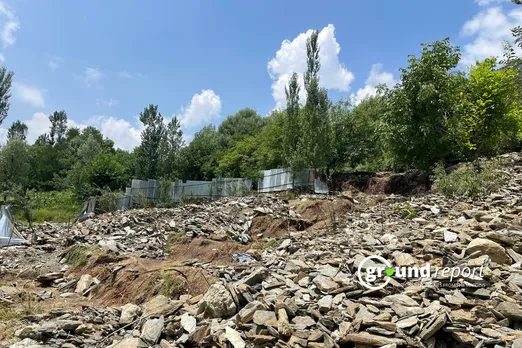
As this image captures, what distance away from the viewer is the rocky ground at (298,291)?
3018 mm

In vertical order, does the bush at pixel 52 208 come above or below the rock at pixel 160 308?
above

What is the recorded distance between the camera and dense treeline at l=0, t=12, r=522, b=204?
12078 mm

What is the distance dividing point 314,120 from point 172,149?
37.1 ft

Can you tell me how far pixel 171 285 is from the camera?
545cm

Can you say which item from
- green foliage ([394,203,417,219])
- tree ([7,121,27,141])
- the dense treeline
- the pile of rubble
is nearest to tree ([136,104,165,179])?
the dense treeline

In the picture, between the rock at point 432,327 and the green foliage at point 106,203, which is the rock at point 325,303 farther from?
the green foliage at point 106,203

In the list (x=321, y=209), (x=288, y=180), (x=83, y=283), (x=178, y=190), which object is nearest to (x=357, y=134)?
(x=288, y=180)

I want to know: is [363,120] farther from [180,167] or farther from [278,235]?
[180,167]

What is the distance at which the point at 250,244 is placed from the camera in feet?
29.8

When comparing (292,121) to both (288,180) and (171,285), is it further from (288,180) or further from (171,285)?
(171,285)

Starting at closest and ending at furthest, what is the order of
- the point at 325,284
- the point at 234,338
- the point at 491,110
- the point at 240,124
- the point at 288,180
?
the point at 234,338, the point at 325,284, the point at 491,110, the point at 288,180, the point at 240,124

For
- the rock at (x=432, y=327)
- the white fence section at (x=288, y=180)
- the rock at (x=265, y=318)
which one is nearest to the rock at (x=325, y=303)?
the rock at (x=265, y=318)

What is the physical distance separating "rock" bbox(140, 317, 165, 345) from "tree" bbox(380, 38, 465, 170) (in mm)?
10946

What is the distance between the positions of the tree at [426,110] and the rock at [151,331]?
10946 millimetres
